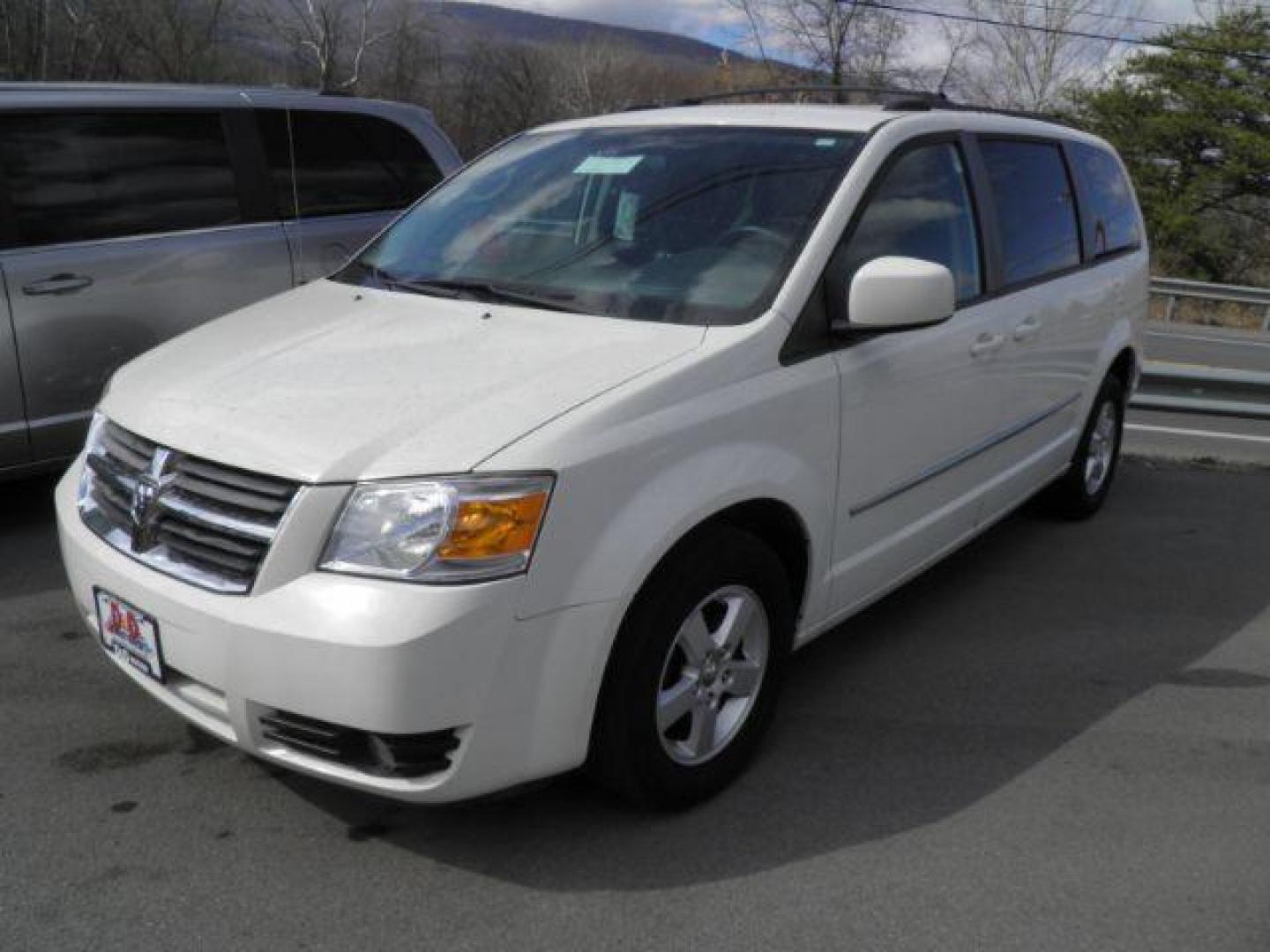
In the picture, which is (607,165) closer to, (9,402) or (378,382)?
(378,382)

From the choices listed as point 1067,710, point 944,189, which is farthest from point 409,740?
point 944,189

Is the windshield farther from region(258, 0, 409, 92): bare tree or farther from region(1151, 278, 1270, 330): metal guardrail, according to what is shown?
region(258, 0, 409, 92): bare tree

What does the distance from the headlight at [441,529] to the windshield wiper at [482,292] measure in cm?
93

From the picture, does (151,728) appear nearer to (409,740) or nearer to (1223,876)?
(409,740)

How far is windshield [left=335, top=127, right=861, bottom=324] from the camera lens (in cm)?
316

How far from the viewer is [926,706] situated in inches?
143

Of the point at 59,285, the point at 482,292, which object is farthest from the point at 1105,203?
the point at 59,285

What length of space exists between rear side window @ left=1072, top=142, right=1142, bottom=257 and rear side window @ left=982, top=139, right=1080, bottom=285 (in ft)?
0.78

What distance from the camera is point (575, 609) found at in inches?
96.3

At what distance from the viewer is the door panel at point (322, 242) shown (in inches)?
219

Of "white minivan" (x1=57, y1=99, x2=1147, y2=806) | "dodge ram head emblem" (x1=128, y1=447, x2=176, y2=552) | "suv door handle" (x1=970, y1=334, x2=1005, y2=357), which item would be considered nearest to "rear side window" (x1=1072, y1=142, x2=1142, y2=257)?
"white minivan" (x1=57, y1=99, x2=1147, y2=806)

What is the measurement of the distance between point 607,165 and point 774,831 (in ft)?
6.89

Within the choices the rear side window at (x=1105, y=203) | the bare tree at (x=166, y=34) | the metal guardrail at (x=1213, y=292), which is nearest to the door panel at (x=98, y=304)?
the rear side window at (x=1105, y=203)

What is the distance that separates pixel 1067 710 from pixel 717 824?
4.47ft
